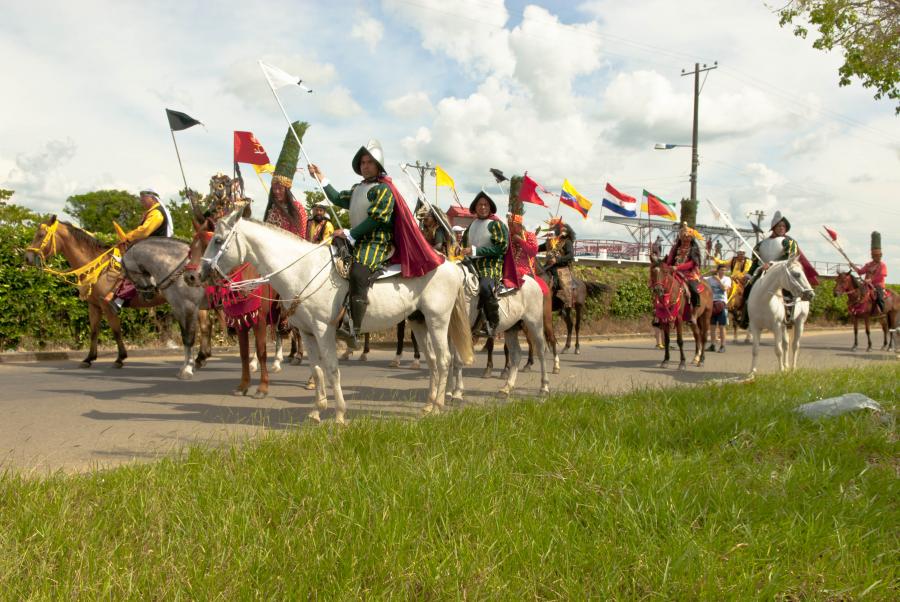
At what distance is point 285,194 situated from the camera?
10000 mm

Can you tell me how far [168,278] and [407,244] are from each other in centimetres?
508

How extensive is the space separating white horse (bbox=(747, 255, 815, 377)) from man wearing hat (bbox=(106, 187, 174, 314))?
1015 cm

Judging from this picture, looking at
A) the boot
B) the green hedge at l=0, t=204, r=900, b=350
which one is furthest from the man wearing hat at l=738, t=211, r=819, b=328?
the green hedge at l=0, t=204, r=900, b=350

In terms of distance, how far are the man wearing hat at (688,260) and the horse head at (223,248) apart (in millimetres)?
9449

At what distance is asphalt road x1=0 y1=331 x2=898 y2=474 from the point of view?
588cm

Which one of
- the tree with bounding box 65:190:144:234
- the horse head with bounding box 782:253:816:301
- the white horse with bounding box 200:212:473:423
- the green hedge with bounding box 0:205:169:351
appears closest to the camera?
the white horse with bounding box 200:212:473:423

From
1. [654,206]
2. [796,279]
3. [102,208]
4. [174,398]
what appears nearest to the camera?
[174,398]

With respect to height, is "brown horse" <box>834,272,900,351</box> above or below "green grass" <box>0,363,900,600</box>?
above

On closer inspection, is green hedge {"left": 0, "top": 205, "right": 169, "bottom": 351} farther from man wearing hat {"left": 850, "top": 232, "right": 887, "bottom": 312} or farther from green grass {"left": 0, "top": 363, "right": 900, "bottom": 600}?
man wearing hat {"left": 850, "top": 232, "right": 887, "bottom": 312}

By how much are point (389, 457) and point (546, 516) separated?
1341 millimetres

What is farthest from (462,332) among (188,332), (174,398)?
(188,332)

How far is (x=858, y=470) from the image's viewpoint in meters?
4.35

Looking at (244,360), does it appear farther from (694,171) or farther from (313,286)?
(694,171)

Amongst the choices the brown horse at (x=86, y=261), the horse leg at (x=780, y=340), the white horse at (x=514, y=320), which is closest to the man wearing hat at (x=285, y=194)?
the white horse at (x=514, y=320)
